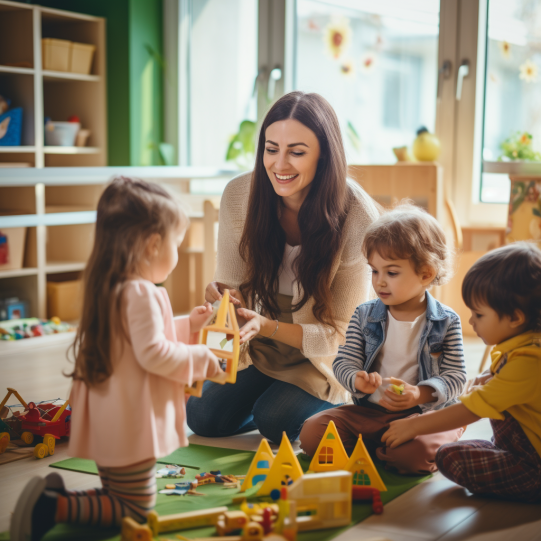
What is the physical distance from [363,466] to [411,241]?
512mm

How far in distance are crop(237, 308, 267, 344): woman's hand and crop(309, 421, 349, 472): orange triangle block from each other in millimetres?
272

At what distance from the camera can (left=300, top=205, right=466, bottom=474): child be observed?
5.25ft

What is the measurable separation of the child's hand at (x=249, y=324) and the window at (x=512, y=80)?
1893 mm

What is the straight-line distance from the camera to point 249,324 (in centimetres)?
164

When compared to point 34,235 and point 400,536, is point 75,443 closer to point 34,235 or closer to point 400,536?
point 400,536

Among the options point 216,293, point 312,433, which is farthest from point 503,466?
point 216,293

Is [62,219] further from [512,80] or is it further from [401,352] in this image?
[512,80]

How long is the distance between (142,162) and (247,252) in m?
2.35

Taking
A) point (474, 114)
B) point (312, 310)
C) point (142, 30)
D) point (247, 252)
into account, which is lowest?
point (312, 310)

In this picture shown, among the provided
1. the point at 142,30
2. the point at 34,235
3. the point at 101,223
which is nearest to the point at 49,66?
the point at 142,30

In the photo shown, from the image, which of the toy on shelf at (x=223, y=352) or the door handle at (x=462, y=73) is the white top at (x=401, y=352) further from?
the door handle at (x=462, y=73)

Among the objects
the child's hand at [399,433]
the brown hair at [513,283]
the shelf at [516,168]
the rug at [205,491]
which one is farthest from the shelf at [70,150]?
the brown hair at [513,283]

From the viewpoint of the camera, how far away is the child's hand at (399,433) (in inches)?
59.7

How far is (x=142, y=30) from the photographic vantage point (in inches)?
159
